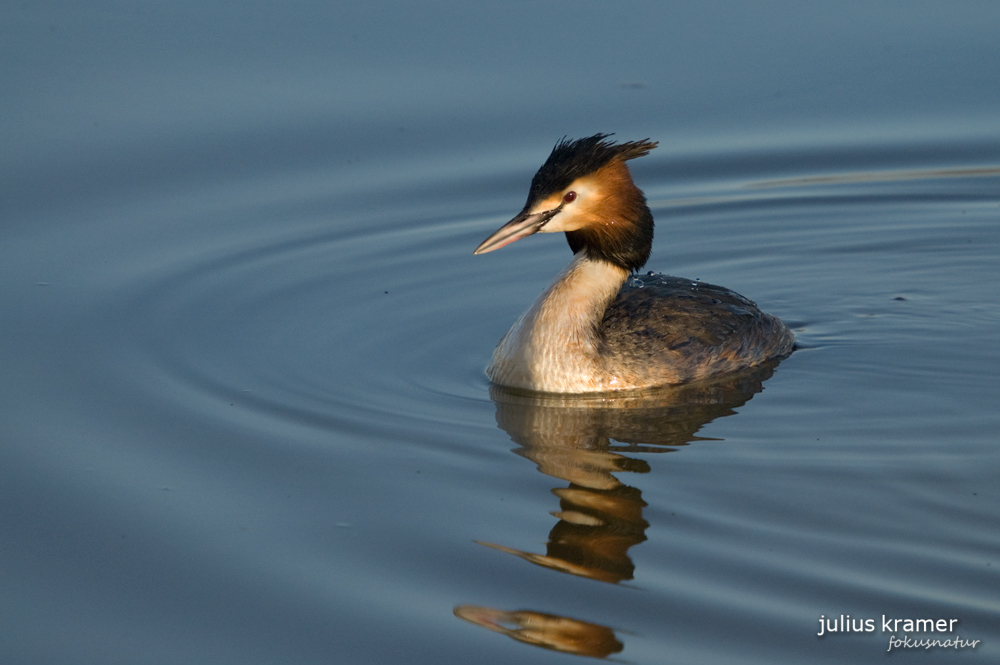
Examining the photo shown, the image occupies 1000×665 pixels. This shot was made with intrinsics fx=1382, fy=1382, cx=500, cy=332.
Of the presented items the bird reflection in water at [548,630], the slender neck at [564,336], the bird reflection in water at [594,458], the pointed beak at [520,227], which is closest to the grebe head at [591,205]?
the pointed beak at [520,227]

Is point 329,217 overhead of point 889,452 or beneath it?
overhead

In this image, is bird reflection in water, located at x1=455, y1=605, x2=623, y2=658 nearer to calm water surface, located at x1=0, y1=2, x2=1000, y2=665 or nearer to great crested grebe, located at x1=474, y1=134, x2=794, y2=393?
calm water surface, located at x1=0, y1=2, x2=1000, y2=665

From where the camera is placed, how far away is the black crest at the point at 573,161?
8477 mm

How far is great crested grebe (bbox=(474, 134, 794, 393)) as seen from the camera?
8555 mm

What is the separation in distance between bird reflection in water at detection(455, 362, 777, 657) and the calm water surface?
27 mm

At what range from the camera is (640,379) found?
29.0ft

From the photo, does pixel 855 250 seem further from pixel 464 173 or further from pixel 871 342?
pixel 464 173

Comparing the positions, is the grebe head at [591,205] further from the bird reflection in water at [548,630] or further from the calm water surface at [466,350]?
the bird reflection in water at [548,630]

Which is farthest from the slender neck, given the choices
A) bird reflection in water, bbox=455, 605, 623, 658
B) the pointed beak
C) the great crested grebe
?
bird reflection in water, bbox=455, 605, 623, 658

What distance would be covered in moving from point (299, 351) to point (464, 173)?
359 centimetres

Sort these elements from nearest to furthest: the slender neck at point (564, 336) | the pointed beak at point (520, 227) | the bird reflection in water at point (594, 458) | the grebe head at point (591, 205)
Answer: the bird reflection in water at point (594, 458), the pointed beak at point (520, 227), the grebe head at point (591, 205), the slender neck at point (564, 336)

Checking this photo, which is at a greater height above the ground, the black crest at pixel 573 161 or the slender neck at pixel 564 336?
the black crest at pixel 573 161

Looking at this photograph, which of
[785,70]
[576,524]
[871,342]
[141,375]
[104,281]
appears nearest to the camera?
[576,524]

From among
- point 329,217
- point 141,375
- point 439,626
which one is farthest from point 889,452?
point 329,217
